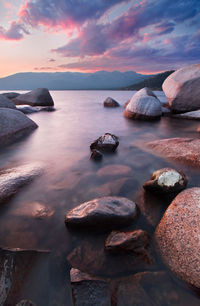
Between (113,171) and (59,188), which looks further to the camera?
(113,171)

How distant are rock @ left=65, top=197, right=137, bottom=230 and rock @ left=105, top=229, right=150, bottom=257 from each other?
246 mm

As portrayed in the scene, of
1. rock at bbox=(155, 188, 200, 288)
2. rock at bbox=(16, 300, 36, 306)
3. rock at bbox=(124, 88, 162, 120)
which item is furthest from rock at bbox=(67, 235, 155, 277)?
rock at bbox=(124, 88, 162, 120)

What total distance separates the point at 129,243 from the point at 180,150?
3.43m

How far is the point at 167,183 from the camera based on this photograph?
9.32 feet

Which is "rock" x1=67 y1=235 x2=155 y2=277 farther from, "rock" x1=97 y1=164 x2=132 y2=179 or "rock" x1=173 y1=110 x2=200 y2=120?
"rock" x1=173 y1=110 x2=200 y2=120

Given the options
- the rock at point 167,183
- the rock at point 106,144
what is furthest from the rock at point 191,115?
the rock at point 167,183

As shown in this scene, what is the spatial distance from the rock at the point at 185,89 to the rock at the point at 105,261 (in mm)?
11196

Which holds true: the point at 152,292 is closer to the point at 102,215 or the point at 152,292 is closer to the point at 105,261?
the point at 105,261

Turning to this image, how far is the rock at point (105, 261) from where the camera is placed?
1754 millimetres

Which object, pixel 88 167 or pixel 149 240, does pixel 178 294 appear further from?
pixel 88 167

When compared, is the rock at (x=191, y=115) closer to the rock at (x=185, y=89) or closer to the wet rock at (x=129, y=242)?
the rock at (x=185, y=89)

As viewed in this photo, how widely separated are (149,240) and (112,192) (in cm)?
116

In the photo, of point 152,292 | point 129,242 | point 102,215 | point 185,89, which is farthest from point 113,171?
point 185,89

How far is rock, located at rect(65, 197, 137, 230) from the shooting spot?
2.23 m
